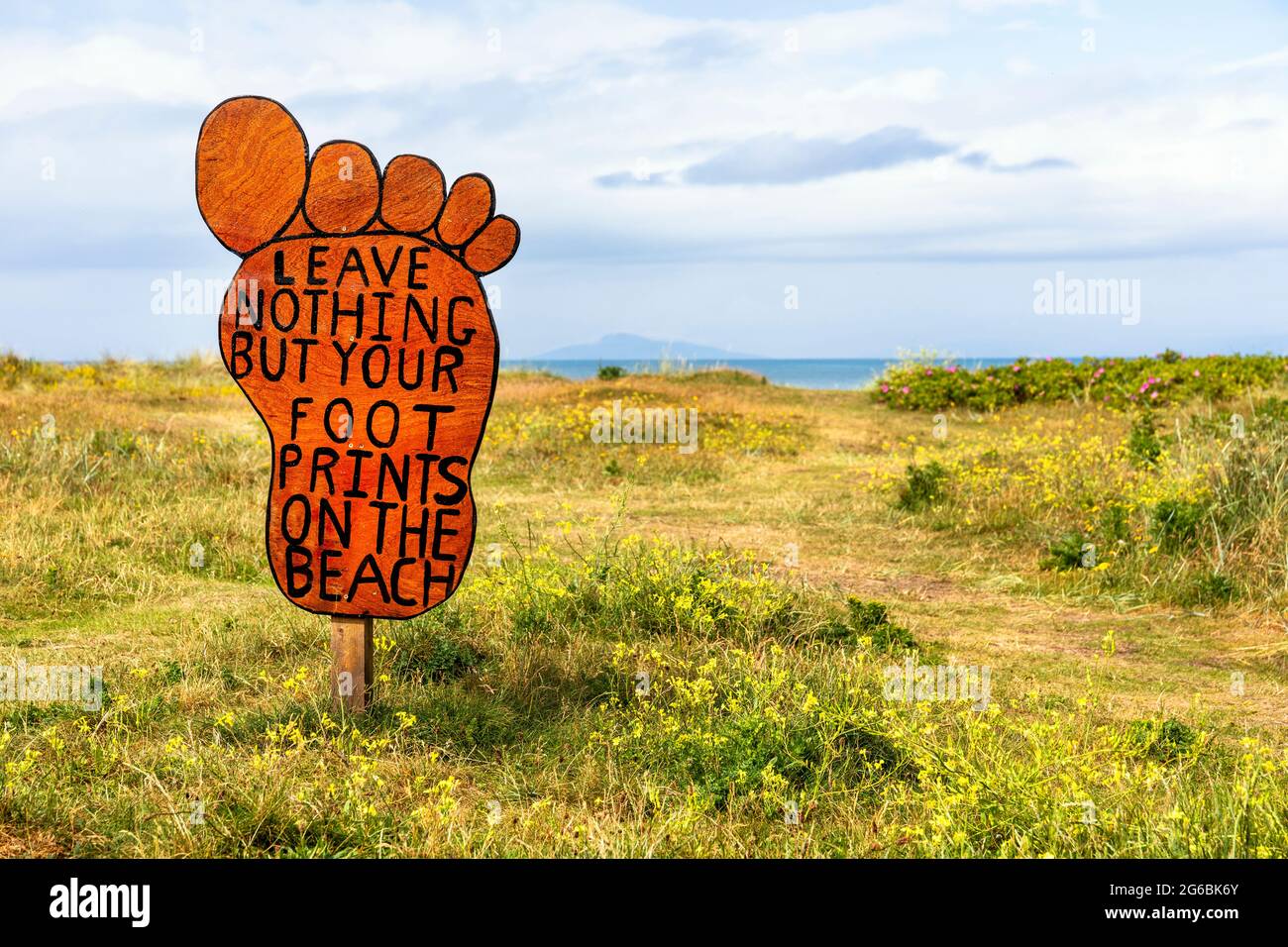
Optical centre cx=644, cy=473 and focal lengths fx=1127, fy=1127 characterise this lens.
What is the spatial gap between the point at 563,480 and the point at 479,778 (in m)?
7.20

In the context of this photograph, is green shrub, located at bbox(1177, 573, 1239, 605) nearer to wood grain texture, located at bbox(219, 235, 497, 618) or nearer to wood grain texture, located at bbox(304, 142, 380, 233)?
wood grain texture, located at bbox(219, 235, 497, 618)

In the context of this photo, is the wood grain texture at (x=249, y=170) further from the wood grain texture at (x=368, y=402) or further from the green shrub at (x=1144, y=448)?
the green shrub at (x=1144, y=448)

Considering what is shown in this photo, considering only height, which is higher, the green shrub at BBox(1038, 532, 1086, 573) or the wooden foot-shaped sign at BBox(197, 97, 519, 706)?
the wooden foot-shaped sign at BBox(197, 97, 519, 706)

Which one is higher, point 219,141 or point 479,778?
point 219,141

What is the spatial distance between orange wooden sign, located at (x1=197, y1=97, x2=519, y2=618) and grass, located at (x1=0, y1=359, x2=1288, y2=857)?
581mm

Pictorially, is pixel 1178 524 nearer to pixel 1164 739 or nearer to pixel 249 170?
pixel 1164 739

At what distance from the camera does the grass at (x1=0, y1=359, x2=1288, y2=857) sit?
3.38m

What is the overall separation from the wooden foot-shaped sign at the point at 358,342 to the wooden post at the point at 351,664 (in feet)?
0.04

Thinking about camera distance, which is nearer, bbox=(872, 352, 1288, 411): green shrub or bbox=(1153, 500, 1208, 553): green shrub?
bbox=(1153, 500, 1208, 553): green shrub

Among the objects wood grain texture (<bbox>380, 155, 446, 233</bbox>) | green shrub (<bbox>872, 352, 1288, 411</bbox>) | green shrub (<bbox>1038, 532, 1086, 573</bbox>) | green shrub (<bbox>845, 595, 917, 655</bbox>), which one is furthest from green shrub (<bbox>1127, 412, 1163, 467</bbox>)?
wood grain texture (<bbox>380, 155, 446, 233</bbox>)

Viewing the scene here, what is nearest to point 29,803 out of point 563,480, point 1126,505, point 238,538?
point 238,538

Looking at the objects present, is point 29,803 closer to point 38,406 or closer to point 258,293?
point 258,293

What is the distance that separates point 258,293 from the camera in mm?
4316

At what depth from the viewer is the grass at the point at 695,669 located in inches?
133
